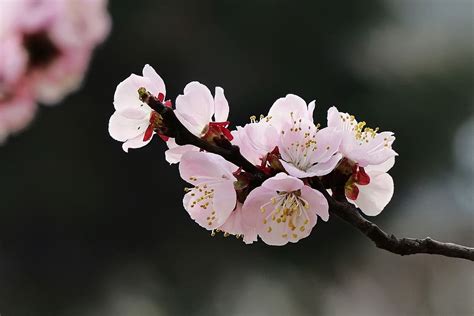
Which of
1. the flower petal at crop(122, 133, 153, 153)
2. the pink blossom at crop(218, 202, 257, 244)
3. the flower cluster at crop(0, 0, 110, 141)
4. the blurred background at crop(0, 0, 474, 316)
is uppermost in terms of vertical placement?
the flower petal at crop(122, 133, 153, 153)

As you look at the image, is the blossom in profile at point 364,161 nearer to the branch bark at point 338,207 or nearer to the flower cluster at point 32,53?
the branch bark at point 338,207

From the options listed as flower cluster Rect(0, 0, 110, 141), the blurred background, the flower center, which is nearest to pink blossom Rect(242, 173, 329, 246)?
the flower center

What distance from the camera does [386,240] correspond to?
0.31 meters

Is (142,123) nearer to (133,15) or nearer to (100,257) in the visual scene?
(100,257)

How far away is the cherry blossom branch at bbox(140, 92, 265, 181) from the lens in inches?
11.2

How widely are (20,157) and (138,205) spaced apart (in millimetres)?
607

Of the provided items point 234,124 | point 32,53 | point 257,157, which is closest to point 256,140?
point 257,157

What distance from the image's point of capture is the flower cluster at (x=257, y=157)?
309mm

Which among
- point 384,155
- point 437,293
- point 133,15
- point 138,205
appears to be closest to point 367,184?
point 384,155

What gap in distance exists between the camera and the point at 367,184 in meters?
0.36

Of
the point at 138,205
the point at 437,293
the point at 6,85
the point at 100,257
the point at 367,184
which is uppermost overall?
the point at 367,184

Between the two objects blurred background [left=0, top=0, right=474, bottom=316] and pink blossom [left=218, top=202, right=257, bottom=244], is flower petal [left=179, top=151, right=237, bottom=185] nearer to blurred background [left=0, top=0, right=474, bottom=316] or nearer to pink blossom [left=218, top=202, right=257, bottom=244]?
pink blossom [left=218, top=202, right=257, bottom=244]

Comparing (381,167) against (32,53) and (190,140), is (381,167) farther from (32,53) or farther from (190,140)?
(32,53)

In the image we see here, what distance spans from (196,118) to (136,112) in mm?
32
